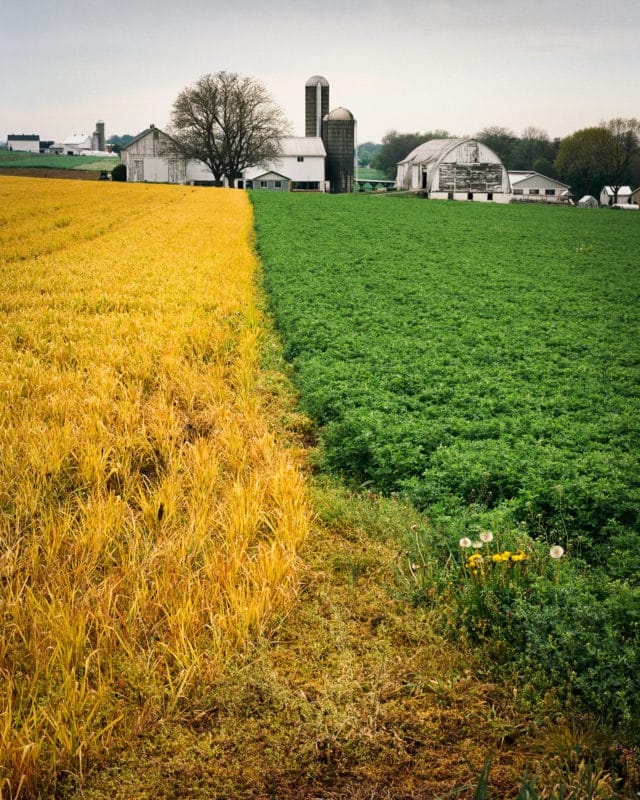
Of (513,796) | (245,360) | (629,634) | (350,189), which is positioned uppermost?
(350,189)

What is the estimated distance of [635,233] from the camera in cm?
3359

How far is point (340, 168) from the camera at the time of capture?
95938 mm

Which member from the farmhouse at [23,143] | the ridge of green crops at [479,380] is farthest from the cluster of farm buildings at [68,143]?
the ridge of green crops at [479,380]

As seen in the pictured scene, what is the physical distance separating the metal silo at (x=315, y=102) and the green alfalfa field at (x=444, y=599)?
10173 centimetres

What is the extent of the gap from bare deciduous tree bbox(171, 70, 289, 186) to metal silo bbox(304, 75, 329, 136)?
63.1ft

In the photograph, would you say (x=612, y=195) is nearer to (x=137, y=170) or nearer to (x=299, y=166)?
(x=299, y=166)

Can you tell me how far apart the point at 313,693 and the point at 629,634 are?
168 cm

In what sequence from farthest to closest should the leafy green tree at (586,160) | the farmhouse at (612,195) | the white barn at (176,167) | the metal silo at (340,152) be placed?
the leafy green tree at (586,160) → the farmhouse at (612,195) → the metal silo at (340,152) → the white barn at (176,167)

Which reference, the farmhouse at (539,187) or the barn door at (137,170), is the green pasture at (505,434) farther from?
the farmhouse at (539,187)

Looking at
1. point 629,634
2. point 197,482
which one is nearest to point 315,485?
point 197,482

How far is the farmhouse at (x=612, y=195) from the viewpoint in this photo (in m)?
96.1

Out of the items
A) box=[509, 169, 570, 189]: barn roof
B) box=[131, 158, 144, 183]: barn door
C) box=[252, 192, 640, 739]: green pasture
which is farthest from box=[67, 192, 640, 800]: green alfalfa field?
box=[509, 169, 570, 189]: barn roof

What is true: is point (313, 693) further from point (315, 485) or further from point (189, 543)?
point (315, 485)

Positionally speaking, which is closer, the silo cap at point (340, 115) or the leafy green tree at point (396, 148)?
the silo cap at point (340, 115)
